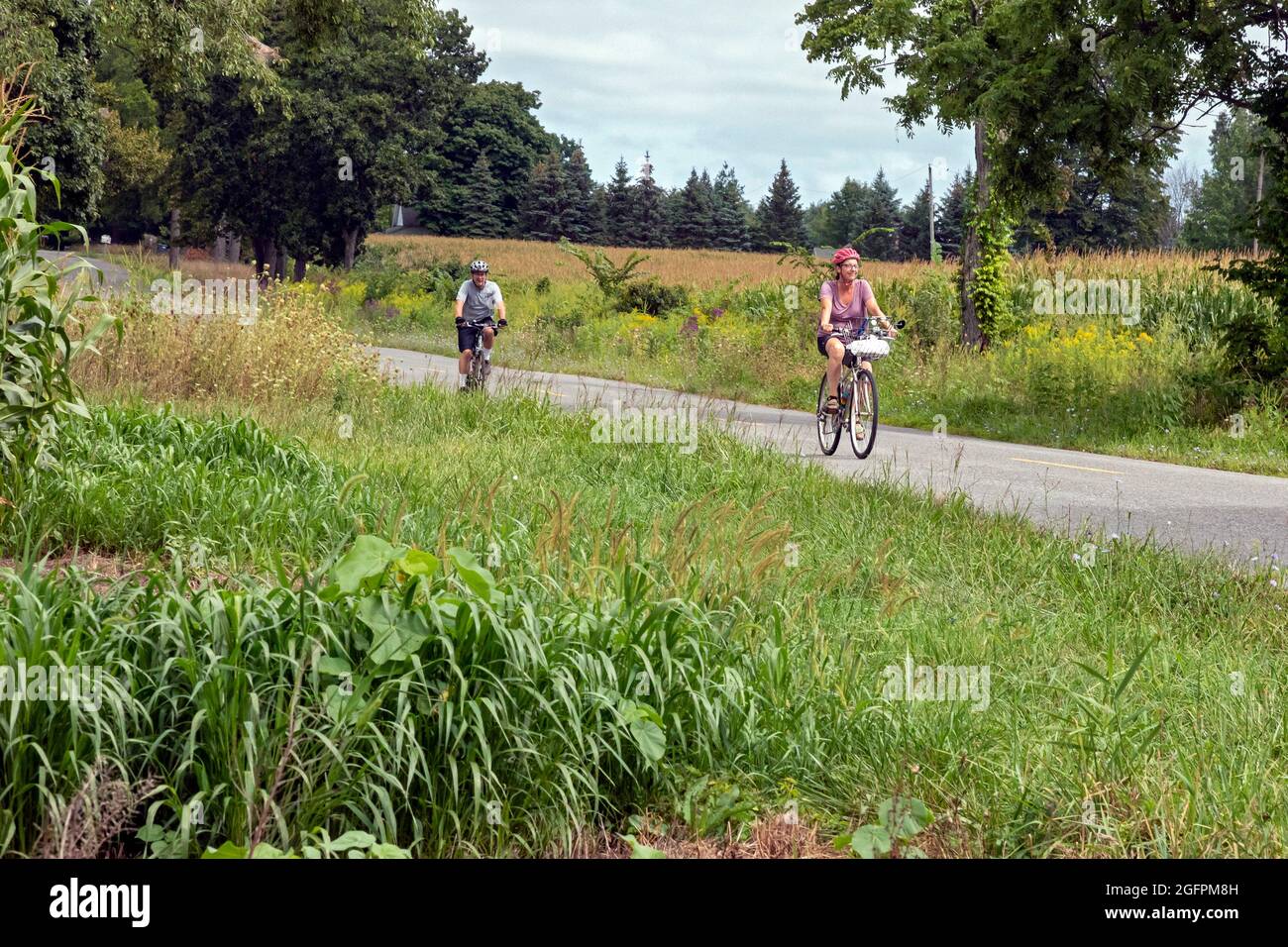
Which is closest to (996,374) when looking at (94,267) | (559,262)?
(94,267)

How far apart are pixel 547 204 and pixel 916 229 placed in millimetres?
26591

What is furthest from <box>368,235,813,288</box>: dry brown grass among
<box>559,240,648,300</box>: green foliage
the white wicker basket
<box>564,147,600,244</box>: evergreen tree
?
the white wicker basket

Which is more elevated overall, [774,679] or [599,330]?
[599,330]

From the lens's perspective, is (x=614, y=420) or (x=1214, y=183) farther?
(x=1214, y=183)

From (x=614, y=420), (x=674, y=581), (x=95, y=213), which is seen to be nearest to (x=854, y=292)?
(x=614, y=420)

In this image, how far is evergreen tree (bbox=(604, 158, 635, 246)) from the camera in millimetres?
83938

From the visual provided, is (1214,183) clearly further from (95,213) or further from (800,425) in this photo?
(800,425)

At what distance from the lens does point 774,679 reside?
423 centimetres

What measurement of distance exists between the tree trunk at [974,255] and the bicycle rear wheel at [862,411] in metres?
9.67

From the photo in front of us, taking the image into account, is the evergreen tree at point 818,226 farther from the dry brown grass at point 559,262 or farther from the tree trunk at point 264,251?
the tree trunk at point 264,251

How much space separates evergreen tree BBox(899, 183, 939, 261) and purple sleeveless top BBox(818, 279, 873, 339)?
257 ft

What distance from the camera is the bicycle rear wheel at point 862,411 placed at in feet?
40.5

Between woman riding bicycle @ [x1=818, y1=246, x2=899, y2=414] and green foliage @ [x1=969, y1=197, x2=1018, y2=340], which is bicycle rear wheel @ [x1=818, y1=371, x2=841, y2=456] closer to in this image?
woman riding bicycle @ [x1=818, y1=246, x2=899, y2=414]
